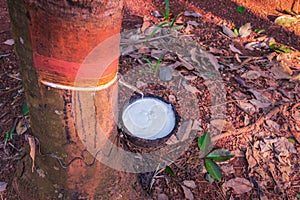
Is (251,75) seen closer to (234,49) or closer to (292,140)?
(234,49)

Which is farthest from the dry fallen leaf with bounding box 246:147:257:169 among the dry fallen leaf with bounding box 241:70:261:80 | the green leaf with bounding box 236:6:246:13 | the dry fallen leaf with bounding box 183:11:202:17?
the green leaf with bounding box 236:6:246:13

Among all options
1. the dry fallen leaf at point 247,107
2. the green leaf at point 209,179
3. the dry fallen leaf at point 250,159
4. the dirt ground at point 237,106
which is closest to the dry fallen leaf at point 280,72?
the dirt ground at point 237,106

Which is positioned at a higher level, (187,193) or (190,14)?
(190,14)

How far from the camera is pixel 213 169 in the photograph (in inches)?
48.8

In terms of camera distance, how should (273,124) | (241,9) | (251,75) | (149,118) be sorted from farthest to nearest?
(241,9)
(251,75)
(273,124)
(149,118)

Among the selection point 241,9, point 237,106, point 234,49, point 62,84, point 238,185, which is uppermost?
point 62,84

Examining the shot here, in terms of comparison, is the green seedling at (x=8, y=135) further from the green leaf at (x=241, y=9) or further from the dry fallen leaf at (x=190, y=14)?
the green leaf at (x=241, y=9)

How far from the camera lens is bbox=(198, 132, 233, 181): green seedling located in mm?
1229

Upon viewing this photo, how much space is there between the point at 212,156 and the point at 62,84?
75 cm

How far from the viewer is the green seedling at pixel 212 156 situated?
1.23 metres

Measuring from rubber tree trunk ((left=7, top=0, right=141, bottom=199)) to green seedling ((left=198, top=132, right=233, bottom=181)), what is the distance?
1.28ft

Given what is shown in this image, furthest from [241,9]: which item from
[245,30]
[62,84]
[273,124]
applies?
[62,84]

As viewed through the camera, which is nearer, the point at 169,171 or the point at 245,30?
the point at 169,171

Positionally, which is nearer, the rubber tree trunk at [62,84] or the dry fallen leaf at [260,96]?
the rubber tree trunk at [62,84]
